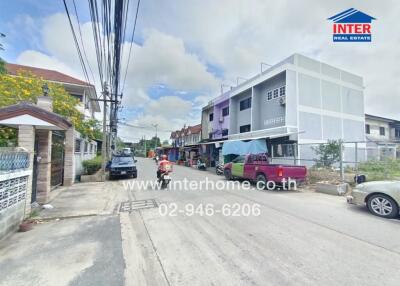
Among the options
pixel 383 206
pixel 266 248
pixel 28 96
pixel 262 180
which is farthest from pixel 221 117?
pixel 266 248

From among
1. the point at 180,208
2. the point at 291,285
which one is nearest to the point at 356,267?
the point at 291,285

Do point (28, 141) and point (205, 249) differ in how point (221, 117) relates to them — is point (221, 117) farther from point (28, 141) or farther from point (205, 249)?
point (205, 249)

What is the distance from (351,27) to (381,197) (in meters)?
10.3

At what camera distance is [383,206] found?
19.0 ft

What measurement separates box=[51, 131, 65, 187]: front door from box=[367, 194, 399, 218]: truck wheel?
12271mm

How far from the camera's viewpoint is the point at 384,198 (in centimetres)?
580

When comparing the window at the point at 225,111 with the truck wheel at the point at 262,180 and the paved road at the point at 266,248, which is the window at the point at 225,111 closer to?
the truck wheel at the point at 262,180

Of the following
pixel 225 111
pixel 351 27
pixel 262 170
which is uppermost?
pixel 351 27

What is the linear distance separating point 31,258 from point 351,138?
79.2 ft

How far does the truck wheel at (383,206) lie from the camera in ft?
18.4

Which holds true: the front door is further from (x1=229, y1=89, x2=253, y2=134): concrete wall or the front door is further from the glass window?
(x1=229, y1=89, x2=253, y2=134): concrete wall

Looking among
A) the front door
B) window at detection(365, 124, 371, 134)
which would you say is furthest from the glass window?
window at detection(365, 124, 371, 134)

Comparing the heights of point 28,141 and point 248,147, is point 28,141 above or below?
below

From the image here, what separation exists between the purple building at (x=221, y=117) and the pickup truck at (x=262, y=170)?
12133mm
